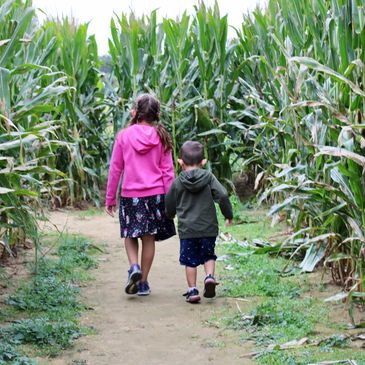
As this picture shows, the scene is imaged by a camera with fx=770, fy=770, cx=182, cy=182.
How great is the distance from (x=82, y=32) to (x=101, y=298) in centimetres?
553

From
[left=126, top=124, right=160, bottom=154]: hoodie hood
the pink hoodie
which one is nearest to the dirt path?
the pink hoodie

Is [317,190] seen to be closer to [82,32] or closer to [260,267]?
[260,267]

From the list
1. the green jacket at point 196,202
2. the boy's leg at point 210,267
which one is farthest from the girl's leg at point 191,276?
the green jacket at point 196,202

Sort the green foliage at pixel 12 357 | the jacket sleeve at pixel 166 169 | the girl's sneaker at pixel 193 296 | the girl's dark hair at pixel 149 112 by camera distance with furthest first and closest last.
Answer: the jacket sleeve at pixel 166 169 < the girl's dark hair at pixel 149 112 < the girl's sneaker at pixel 193 296 < the green foliage at pixel 12 357

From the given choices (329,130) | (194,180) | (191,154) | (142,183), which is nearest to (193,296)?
(194,180)

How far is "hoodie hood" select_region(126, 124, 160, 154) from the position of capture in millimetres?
6125

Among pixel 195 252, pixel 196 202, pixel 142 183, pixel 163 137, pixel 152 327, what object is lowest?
pixel 152 327

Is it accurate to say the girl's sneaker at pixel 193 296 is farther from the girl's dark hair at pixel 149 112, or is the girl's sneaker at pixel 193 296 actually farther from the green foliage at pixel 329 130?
the girl's dark hair at pixel 149 112

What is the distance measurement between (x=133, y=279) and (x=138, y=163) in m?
0.92

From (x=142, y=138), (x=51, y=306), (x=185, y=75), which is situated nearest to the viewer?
(x=51, y=306)

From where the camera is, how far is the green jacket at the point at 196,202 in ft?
19.6

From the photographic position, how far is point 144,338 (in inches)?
199

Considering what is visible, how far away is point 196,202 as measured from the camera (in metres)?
6.00

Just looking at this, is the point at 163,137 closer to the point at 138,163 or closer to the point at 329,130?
the point at 138,163
